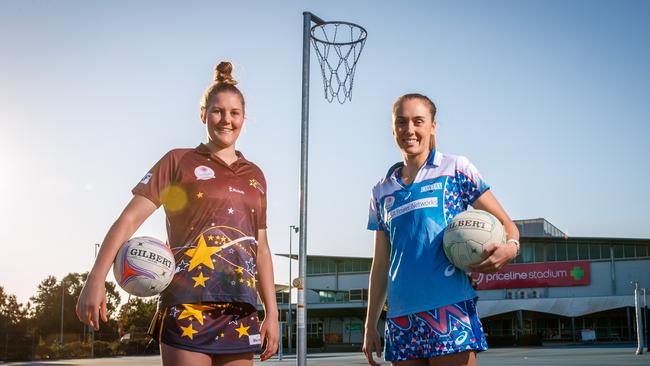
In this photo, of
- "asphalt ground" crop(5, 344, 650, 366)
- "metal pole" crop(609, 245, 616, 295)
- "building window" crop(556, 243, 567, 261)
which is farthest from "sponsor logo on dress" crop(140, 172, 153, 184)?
"building window" crop(556, 243, 567, 261)

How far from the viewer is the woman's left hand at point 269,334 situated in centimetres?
404

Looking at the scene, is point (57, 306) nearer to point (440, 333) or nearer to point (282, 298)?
point (282, 298)

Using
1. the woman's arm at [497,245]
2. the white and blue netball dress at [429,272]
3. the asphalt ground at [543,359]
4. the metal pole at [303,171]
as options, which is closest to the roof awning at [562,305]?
the asphalt ground at [543,359]

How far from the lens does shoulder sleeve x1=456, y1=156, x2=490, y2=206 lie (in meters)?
3.91

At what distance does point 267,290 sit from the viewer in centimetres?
412

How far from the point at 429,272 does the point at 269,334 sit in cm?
97

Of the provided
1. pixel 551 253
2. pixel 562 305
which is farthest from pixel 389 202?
pixel 551 253

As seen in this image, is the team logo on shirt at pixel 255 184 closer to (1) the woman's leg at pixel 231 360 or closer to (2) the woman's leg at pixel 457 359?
(1) the woman's leg at pixel 231 360

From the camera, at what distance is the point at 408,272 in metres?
3.84

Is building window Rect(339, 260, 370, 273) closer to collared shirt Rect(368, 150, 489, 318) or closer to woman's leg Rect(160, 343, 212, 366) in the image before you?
collared shirt Rect(368, 150, 489, 318)

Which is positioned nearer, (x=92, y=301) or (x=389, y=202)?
(x=92, y=301)

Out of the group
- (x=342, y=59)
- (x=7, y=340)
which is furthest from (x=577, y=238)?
(x=342, y=59)

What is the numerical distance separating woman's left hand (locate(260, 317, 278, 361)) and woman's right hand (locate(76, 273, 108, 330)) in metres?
0.94

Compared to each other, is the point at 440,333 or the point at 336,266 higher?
the point at 336,266
